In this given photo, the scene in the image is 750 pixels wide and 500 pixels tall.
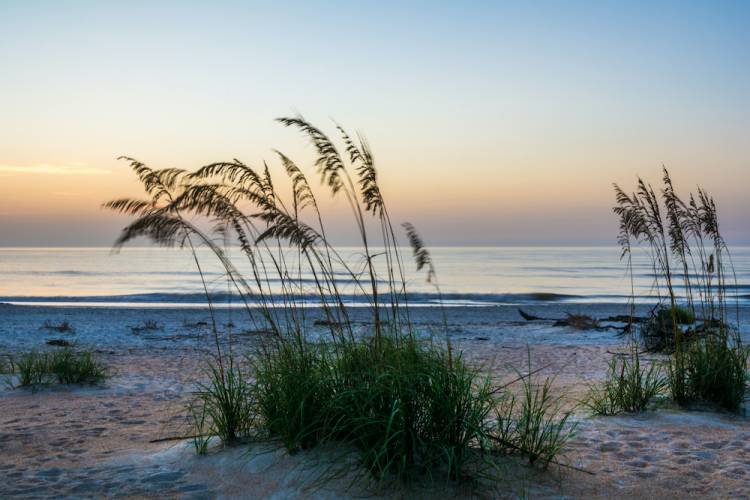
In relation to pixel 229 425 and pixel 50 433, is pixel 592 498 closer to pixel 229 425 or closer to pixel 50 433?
pixel 229 425

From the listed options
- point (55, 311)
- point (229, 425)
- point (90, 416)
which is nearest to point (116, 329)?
point (55, 311)

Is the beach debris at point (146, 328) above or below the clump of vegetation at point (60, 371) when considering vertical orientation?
below

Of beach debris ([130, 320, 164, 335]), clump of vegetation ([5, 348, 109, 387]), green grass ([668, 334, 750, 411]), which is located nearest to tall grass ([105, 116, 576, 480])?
green grass ([668, 334, 750, 411])

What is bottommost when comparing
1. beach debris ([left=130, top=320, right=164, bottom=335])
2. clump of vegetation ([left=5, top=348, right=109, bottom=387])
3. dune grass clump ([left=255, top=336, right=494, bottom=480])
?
beach debris ([left=130, top=320, right=164, bottom=335])

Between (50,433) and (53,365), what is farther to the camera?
(53,365)

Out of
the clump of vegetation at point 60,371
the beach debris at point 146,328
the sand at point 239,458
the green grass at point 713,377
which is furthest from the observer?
the beach debris at point 146,328

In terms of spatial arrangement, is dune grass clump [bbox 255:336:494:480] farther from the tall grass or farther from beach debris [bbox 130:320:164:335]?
beach debris [bbox 130:320:164:335]

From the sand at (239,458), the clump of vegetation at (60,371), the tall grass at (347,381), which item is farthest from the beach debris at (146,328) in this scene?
the tall grass at (347,381)

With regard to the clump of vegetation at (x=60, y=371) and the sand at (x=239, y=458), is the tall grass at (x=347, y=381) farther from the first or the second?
the clump of vegetation at (x=60, y=371)

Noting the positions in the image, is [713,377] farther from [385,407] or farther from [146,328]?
[146,328]

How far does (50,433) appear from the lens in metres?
6.21

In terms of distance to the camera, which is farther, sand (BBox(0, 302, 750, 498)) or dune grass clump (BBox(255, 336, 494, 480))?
sand (BBox(0, 302, 750, 498))

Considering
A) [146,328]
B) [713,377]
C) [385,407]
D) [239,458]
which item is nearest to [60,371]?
[239,458]

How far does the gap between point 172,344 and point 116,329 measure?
13.1 feet
